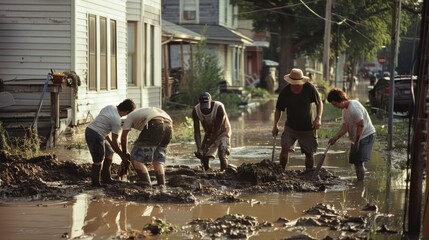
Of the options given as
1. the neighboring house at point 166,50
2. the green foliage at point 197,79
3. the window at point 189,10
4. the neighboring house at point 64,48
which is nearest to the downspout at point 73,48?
the neighboring house at point 64,48

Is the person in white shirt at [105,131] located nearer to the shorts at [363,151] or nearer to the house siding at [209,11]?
the shorts at [363,151]

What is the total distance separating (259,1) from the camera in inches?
1876

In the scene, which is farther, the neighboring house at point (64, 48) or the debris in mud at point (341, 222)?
the neighboring house at point (64, 48)

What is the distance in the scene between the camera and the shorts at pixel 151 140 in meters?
11.6

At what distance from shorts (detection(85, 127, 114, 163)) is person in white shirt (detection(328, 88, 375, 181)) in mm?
3503

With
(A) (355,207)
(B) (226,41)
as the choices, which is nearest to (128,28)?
(A) (355,207)

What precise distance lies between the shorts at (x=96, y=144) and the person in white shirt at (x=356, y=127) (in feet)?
11.5

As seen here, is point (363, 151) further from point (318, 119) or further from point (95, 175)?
point (95, 175)

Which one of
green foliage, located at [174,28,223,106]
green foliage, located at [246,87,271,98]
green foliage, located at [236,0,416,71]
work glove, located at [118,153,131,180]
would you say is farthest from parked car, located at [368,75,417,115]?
green foliage, located at [246,87,271,98]

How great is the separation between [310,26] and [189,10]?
22.7 ft

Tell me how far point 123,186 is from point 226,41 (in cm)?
3420

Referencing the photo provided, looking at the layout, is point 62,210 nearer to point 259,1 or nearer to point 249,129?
point 249,129

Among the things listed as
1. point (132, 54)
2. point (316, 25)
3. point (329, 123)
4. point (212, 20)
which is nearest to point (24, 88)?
point (132, 54)

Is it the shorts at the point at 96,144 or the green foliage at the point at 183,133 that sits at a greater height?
the shorts at the point at 96,144
